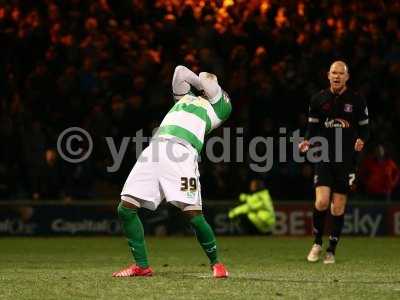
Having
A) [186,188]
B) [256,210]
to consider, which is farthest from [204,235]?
[256,210]

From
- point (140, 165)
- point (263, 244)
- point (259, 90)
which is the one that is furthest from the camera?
point (259, 90)

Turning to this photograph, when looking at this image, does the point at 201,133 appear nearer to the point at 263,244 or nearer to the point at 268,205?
the point at 263,244

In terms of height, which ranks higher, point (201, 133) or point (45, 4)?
point (45, 4)

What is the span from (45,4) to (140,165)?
10945mm

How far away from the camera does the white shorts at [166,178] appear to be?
886 cm

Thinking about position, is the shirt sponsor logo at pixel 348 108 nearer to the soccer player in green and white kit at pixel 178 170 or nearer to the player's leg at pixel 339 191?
the player's leg at pixel 339 191

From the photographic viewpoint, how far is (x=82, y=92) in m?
18.0

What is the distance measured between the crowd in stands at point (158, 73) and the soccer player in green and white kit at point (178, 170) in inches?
325

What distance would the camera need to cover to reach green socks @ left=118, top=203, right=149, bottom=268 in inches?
356

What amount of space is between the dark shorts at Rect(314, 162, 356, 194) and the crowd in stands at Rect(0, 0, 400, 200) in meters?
5.85

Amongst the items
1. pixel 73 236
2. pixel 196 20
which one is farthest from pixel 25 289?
pixel 196 20

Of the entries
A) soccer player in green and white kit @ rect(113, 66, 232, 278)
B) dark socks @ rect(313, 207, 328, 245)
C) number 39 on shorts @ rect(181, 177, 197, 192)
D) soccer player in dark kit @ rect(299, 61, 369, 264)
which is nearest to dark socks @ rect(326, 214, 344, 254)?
soccer player in dark kit @ rect(299, 61, 369, 264)

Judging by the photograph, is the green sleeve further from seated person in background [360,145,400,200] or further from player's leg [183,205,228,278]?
seated person in background [360,145,400,200]

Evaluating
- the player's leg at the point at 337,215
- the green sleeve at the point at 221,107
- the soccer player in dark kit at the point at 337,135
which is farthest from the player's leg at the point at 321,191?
the green sleeve at the point at 221,107
